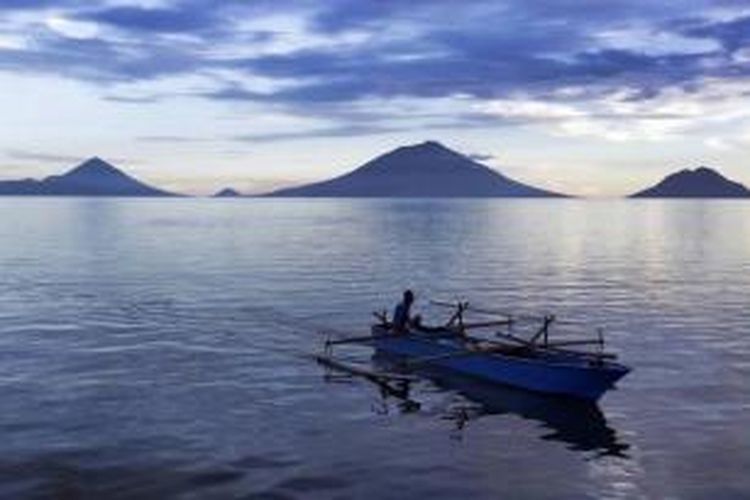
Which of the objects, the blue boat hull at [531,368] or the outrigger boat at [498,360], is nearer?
the blue boat hull at [531,368]

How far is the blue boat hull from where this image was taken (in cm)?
4222

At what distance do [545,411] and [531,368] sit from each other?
2.62 metres

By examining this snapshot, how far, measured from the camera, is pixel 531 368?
44344 millimetres

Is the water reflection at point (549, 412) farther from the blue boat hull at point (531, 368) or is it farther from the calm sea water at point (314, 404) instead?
the blue boat hull at point (531, 368)

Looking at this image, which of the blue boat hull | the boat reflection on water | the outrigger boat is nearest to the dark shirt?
the outrigger boat

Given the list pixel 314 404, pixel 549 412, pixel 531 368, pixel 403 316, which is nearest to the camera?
pixel 549 412

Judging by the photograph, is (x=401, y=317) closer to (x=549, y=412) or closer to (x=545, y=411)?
(x=545, y=411)

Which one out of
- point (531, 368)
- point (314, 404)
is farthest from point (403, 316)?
point (314, 404)

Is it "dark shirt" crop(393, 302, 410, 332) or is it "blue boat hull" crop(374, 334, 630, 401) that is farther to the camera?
"dark shirt" crop(393, 302, 410, 332)

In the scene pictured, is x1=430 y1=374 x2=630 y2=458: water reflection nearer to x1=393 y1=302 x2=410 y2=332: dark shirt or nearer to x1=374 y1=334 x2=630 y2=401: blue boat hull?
x1=374 y1=334 x2=630 y2=401: blue boat hull

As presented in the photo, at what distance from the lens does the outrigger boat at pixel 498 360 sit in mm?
42531

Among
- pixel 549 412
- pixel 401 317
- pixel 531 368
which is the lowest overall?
pixel 549 412

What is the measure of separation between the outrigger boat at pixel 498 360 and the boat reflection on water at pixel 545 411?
379mm

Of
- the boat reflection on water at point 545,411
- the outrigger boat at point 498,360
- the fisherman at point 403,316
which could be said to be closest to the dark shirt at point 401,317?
the fisherman at point 403,316
